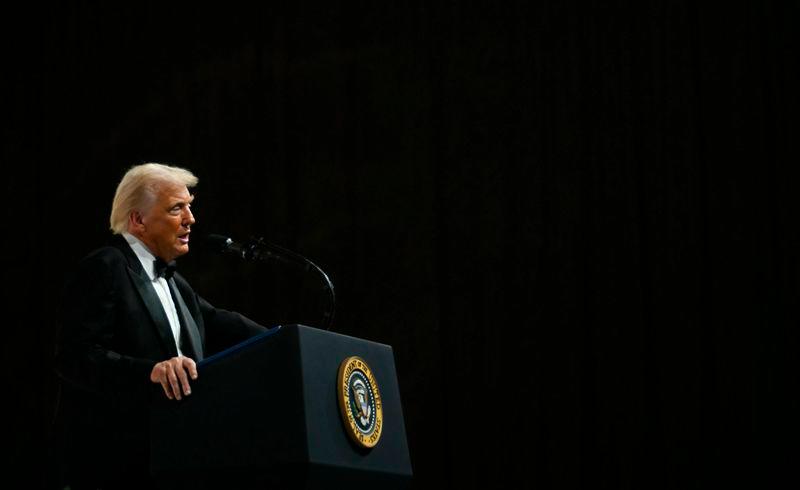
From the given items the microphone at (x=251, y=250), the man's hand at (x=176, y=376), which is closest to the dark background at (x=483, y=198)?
the microphone at (x=251, y=250)

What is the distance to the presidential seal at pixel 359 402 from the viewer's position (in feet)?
6.86

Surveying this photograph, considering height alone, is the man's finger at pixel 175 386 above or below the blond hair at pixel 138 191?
below

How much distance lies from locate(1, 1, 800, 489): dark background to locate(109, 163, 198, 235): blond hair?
78.0 inches

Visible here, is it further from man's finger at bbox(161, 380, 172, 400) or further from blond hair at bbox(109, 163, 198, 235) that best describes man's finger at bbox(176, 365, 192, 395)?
blond hair at bbox(109, 163, 198, 235)

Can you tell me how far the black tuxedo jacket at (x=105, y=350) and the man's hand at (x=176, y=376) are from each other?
0.56ft

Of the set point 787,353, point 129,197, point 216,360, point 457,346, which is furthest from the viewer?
point 457,346

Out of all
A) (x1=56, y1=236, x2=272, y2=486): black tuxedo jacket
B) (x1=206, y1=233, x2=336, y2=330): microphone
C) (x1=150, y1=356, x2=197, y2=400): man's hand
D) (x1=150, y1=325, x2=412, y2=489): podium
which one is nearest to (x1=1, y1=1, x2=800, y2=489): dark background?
(x1=206, y1=233, x2=336, y2=330): microphone

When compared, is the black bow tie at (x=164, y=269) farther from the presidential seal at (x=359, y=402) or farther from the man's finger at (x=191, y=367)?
the presidential seal at (x=359, y=402)

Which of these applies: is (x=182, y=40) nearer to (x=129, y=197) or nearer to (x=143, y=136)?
(x=143, y=136)

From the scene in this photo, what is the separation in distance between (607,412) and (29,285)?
9.12 feet

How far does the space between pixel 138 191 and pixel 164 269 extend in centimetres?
22

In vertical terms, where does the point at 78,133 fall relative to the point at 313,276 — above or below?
above

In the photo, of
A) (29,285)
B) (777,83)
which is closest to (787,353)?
(777,83)

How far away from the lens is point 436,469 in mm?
4395
